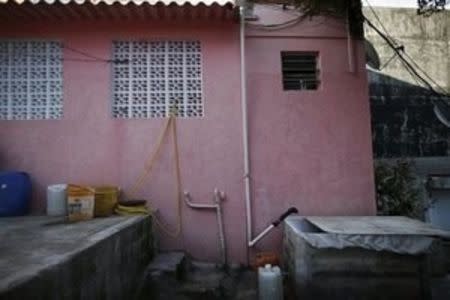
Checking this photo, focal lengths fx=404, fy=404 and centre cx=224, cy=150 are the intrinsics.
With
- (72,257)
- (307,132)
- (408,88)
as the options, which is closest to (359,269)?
(307,132)

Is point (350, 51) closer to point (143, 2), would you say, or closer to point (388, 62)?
point (143, 2)

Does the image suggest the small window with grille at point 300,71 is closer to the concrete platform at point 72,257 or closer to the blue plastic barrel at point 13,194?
the concrete platform at point 72,257

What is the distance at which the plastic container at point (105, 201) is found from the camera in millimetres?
5398

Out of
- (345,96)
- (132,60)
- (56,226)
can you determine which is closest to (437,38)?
(345,96)

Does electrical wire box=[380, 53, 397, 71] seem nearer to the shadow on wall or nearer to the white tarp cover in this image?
the shadow on wall

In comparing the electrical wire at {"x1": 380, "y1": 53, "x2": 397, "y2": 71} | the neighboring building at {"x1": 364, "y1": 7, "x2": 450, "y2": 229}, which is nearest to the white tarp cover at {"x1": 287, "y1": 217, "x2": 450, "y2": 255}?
the neighboring building at {"x1": 364, "y1": 7, "x2": 450, "y2": 229}

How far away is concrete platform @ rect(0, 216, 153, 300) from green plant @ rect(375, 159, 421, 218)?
454 centimetres

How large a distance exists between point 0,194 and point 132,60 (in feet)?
8.62

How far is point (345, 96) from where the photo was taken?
247 inches

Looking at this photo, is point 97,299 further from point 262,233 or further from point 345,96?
point 345,96

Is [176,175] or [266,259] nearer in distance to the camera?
[266,259]

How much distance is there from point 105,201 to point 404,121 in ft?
26.1

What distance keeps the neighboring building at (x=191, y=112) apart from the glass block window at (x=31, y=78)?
0.02m

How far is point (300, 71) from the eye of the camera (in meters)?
6.44
